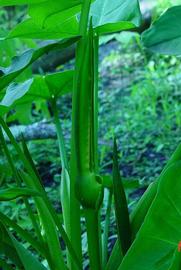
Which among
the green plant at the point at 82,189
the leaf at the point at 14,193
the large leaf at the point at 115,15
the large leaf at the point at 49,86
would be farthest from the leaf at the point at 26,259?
the large leaf at the point at 115,15

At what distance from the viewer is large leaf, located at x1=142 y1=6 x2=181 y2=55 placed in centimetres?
67

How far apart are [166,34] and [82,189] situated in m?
0.22

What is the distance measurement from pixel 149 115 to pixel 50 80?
1.64 metres

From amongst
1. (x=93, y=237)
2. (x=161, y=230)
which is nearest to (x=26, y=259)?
(x=93, y=237)

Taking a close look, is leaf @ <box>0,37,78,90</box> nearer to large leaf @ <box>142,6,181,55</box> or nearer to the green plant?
the green plant

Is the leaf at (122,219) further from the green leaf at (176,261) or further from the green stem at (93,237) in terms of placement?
the green leaf at (176,261)

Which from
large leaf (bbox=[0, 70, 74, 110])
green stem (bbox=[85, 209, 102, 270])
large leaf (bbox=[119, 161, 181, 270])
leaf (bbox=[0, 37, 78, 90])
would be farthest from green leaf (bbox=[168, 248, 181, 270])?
large leaf (bbox=[0, 70, 74, 110])

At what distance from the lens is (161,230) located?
68 centimetres

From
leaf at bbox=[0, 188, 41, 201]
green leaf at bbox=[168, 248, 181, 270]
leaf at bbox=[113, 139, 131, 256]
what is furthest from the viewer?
leaf at bbox=[113, 139, 131, 256]

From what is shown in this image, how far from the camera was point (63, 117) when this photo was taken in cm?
287

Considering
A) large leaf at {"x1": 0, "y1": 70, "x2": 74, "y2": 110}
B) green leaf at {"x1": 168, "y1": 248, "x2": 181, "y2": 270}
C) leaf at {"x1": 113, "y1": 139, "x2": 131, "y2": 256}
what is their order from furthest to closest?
large leaf at {"x1": 0, "y1": 70, "x2": 74, "y2": 110}, leaf at {"x1": 113, "y1": 139, "x2": 131, "y2": 256}, green leaf at {"x1": 168, "y1": 248, "x2": 181, "y2": 270}

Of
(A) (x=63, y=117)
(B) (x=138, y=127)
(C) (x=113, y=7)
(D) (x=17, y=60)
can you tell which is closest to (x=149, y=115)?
(B) (x=138, y=127)

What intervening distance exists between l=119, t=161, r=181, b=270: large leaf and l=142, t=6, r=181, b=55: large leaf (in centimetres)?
14

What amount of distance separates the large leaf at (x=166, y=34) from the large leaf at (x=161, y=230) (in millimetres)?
140
